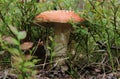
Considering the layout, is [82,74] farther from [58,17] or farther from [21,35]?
[21,35]

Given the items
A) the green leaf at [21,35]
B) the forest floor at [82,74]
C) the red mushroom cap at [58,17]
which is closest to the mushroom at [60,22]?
the red mushroom cap at [58,17]

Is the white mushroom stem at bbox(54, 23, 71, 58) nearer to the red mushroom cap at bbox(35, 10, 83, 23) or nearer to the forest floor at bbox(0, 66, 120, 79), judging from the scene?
the red mushroom cap at bbox(35, 10, 83, 23)

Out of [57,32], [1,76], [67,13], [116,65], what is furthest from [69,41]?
[1,76]

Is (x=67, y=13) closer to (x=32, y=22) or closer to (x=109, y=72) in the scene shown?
(x=32, y=22)

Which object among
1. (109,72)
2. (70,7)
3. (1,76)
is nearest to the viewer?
(1,76)

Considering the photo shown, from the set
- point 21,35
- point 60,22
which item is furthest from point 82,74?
point 21,35

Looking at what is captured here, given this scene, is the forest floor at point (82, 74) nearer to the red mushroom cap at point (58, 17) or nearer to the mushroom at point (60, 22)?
the mushroom at point (60, 22)

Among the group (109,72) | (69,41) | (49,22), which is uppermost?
(49,22)

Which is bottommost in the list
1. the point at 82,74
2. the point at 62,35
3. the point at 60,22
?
the point at 82,74
